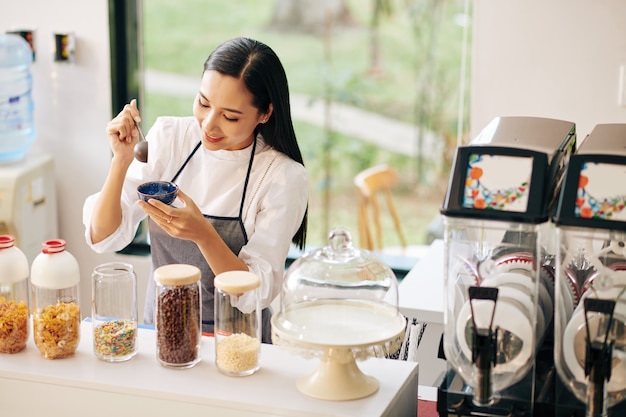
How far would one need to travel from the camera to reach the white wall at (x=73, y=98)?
3396 millimetres

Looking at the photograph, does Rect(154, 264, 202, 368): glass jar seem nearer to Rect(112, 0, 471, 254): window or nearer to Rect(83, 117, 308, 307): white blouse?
Rect(83, 117, 308, 307): white blouse

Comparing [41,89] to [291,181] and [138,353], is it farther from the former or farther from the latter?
[138,353]

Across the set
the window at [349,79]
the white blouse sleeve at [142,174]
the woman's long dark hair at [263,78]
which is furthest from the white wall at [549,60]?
the window at [349,79]

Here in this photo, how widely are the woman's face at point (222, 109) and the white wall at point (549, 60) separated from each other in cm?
120

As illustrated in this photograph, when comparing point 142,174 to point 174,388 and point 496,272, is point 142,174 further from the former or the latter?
point 496,272

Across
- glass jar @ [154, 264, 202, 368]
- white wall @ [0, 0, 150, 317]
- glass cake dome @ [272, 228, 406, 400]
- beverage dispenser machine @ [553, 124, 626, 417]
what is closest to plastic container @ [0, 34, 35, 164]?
white wall @ [0, 0, 150, 317]

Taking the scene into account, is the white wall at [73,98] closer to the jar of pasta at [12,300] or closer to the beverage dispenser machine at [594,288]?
the jar of pasta at [12,300]

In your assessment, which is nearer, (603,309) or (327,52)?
(603,309)

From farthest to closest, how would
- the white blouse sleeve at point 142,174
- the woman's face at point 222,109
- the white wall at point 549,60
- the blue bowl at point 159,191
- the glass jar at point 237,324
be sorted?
the white wall at point 549,60, the white blouse sleeve at point 142,174, the woman's face at point 222,109, the blue bowl at point 159,191, the glass jar at point 237,324

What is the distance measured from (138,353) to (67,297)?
0.15 meters

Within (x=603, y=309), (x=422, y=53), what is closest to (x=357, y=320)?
(x=603, y=309)

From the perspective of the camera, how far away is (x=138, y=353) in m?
1.57

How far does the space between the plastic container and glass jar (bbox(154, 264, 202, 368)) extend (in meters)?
2.06

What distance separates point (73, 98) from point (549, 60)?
1.76 meters
